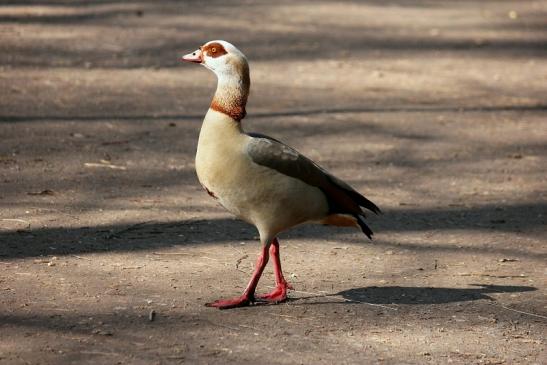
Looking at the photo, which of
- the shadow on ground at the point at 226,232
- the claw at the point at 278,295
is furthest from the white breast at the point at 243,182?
the shadow on ground at the point at 226,232

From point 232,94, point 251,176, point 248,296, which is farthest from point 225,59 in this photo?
point 248,296

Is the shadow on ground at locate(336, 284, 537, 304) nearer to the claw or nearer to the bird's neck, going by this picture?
the claw

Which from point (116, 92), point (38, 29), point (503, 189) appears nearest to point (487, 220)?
point (503, 189)

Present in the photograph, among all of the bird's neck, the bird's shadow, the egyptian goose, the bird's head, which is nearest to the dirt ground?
the bird's shadow

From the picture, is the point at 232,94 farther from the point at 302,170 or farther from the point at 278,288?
the point at 278,288

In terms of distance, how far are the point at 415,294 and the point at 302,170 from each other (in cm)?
103

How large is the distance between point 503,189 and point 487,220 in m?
0.90

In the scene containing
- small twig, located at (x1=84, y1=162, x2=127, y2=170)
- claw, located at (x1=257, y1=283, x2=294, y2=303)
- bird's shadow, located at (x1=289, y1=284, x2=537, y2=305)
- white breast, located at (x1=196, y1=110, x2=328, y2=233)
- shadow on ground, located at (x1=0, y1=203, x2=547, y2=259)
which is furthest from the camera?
small twig, located at (x1=84, y1=162, x2=127, y2=170)

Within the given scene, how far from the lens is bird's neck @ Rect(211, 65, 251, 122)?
17.6 ft

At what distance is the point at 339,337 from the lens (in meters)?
5.09

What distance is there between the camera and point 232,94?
17.7ft

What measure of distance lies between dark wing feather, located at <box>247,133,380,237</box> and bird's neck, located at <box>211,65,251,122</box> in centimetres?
16

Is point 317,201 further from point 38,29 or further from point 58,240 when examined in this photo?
point 38,29

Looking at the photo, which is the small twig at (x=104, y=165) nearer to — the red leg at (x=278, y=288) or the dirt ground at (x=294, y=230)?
the dirt ground at (x=294, y=230)
